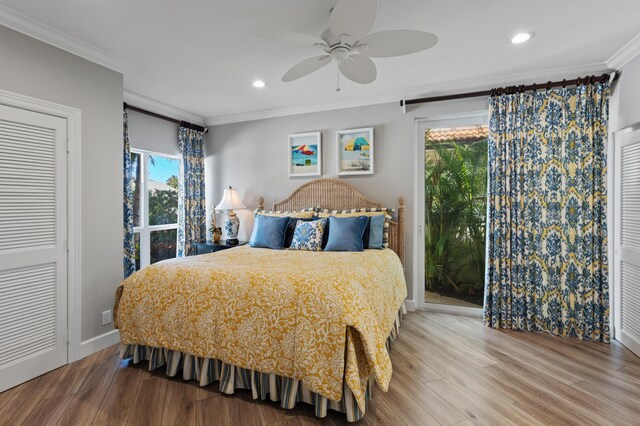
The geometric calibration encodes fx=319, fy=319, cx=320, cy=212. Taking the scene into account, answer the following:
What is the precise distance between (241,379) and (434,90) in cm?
351

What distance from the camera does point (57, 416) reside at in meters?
1.98

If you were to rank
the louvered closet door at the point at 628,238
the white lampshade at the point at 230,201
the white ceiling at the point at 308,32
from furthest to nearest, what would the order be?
the white lampshade at the point at 230,201 < the louvered closet door at the point at 628,238 < the white ceiling at the point at 308,32

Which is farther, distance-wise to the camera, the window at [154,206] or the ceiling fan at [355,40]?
the window at [154,206]

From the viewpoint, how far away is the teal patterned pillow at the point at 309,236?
11.4 ft

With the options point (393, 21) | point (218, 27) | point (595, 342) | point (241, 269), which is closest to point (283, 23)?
point (218, 27)

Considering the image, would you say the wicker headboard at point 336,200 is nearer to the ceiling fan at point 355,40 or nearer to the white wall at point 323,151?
the white wall at point 323,151

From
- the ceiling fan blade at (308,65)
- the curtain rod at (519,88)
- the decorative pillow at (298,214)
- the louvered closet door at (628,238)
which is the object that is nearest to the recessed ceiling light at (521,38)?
the curtain rod at (519,88)

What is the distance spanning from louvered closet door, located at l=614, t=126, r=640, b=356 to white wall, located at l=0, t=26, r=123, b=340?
4.67m

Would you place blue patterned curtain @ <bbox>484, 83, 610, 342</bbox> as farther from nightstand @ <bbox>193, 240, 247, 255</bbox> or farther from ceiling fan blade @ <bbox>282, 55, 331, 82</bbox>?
nightstand @ <bbox>193, 240, 247, 255</bbox>

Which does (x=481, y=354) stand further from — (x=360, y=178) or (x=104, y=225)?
(x=104, y=225)

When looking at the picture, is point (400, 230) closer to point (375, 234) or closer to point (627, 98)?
point (375, 234)

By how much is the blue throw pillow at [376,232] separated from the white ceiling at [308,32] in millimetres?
1530

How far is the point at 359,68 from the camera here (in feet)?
7.87

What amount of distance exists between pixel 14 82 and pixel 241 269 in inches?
84.5
